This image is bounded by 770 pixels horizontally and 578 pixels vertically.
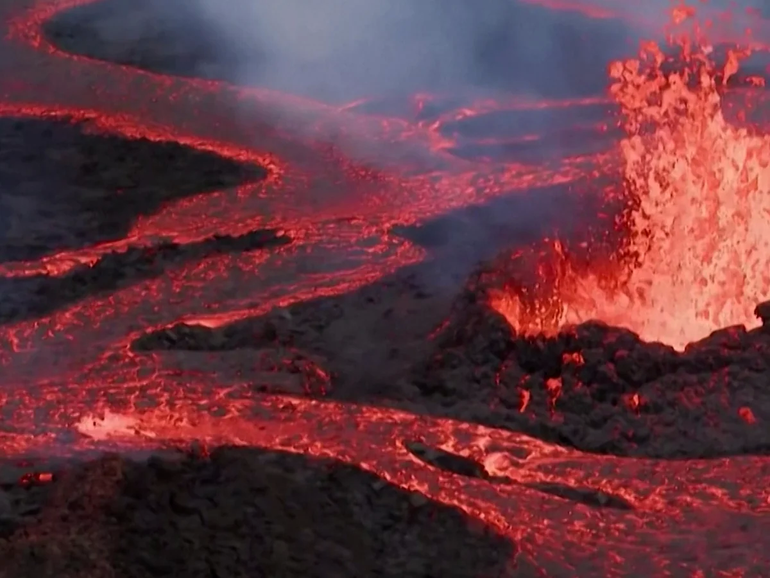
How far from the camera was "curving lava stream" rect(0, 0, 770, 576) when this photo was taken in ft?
14.1

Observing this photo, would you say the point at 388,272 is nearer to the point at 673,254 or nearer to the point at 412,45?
the point at 673,254

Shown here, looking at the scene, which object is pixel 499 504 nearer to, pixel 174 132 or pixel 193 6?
pixel 174 132

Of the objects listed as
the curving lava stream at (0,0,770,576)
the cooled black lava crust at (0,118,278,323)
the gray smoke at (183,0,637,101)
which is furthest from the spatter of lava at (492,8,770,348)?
the gray smoke at (183,0,637,101)

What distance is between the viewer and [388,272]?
21.2 ft

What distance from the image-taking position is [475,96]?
33.0 feet

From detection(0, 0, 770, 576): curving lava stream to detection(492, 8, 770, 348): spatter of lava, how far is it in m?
0.01

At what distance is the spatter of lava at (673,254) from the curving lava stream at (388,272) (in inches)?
0.6

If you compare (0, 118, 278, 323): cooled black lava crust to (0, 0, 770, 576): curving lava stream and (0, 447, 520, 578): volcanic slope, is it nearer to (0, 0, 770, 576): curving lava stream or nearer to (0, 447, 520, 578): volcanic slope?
(0, 0, 770, 576): curving lava stream

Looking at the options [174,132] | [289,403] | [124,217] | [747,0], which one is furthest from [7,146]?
[747,0]

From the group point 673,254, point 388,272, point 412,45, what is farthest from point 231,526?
point 412,45

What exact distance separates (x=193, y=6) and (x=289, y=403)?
8.79m

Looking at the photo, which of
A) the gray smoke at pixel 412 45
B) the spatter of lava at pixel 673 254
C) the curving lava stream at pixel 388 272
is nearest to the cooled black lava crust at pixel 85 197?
the curving lava stream at pixel 388 272

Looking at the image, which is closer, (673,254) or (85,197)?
(673,254)

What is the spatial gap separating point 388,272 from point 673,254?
1.48 meters
